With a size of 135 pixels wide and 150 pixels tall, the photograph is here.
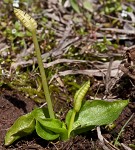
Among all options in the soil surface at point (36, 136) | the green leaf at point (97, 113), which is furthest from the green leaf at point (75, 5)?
the green leaf at point (97, 113)

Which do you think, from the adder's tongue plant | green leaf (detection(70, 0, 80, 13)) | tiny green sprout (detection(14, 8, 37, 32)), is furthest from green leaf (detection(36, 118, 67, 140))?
green leaf (detection(70, 0, 80, 13))

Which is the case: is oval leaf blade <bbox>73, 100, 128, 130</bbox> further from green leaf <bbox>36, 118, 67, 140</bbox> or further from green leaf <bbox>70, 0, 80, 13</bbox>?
green leaf <bbox>70, 0, 80, 13</bbox>

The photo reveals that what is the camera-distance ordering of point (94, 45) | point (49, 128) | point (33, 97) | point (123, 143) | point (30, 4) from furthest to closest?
point (30, 4)
point (94, 45)
point (33, 97)
point (123, 143)
point (49, 128)

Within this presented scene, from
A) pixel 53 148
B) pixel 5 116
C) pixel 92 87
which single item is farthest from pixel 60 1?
pixel 53 148

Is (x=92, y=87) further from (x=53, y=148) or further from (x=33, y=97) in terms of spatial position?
(x=53, y=148)

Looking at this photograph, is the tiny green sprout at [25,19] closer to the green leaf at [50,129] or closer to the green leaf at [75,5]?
the green leaf at [50,129]

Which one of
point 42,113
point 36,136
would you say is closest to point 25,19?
point 42,113

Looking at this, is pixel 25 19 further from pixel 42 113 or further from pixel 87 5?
pixel 87 5
